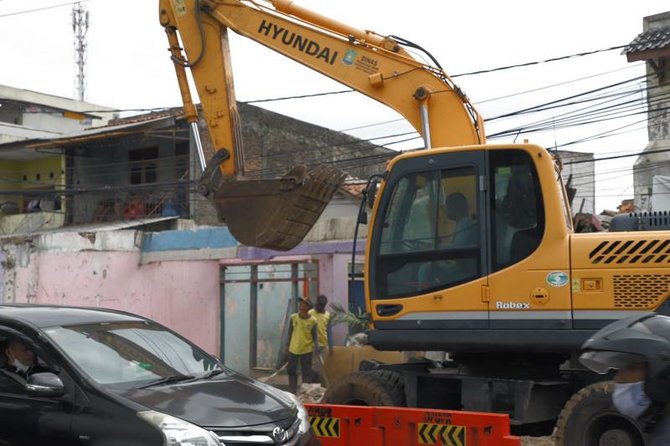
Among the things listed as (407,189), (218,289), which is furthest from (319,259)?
(407,189)

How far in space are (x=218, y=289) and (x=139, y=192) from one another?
10.7m

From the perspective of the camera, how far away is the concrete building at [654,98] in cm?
1694

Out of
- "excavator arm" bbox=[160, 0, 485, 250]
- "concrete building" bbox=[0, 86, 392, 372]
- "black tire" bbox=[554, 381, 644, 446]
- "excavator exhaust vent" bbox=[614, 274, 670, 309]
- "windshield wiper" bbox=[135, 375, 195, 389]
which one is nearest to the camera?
"windshield wiper" bbox=[135, 375, 195, 389]

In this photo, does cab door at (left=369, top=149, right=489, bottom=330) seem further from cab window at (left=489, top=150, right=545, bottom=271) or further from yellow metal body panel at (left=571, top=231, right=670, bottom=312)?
yellow metal body panel at (left=571, top=231, right=670, bottom=312)

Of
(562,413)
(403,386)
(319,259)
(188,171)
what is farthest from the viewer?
(188,171)

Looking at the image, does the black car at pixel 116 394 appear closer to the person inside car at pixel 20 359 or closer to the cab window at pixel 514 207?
the person inside car at pixel 20 359

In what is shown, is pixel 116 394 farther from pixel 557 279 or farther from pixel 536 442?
pixel 536 442

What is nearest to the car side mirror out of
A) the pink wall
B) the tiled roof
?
the pink wall

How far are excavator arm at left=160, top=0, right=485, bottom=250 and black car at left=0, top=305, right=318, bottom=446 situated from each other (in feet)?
9.44

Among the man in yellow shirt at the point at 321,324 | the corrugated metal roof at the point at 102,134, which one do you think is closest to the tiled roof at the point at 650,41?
the man in yellow shirt at the point at 321,324

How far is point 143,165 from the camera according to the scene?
2842cm

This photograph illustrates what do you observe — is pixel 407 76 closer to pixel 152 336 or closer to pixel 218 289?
pixel 152 336

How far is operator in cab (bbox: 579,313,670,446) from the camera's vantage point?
323cm

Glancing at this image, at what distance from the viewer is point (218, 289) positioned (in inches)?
714
